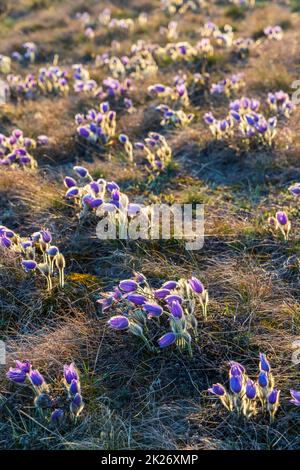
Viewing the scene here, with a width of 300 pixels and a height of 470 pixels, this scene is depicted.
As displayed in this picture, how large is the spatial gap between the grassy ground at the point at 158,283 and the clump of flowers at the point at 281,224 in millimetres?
53

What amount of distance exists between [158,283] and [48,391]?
1003 millimetres

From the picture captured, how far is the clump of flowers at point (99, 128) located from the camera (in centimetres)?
530

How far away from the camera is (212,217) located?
407 cm

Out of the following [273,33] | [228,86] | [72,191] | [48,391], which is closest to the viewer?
[48,391]

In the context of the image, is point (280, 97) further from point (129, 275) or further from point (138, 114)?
point (129, 275)

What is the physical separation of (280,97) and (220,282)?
111 inches

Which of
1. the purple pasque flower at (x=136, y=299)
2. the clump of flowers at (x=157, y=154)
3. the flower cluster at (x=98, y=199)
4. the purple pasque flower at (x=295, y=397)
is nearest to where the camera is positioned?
the purple pasque flower at (x=295, y=397)

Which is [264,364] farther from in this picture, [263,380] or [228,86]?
[228,86]

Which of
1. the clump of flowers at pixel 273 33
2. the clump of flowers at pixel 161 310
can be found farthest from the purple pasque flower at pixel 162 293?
the clump of flowers at pixel 273 33

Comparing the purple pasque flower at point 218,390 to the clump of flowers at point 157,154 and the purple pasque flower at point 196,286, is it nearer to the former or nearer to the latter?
the purple pasque flower at point 196,286

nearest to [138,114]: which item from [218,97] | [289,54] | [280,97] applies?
[218,97]

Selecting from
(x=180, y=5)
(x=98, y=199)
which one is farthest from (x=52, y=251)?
(x=180, y=5)

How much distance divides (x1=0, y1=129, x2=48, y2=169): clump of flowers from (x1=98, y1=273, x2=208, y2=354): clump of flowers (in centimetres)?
226

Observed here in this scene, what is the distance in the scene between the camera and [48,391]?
270 centimetres
